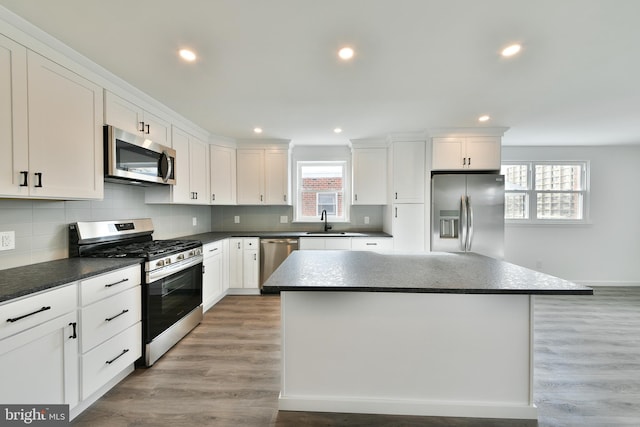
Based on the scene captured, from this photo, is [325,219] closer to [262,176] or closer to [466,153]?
[262,176]

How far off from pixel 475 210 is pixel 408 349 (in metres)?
2.63

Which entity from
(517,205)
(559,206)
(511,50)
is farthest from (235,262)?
(559,206)

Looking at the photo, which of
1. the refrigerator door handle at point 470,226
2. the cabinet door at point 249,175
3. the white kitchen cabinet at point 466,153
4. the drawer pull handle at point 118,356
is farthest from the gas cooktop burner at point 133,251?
the refrigerator door handle at point 470,226

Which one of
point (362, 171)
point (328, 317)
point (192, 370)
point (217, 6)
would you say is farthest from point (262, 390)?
point (362, 171)

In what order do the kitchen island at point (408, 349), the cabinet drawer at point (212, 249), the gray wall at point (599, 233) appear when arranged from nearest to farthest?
1. the kitchen island at point (408, 349)
2. the cabinet drawer at point (212, 249)
3. the gray wall at point (599, 233)

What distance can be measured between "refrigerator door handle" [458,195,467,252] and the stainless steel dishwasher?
230 cm

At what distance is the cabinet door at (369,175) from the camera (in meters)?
4.14

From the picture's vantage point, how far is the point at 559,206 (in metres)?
4.50

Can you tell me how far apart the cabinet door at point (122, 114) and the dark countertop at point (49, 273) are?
113 cm

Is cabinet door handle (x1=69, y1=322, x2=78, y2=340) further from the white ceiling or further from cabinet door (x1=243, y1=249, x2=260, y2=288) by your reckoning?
cabinet door (x1=243, y1=249, x2=260, y2=288)

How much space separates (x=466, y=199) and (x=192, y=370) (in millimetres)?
3630

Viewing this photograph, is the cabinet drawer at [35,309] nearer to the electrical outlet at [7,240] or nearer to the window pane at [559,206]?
the electrical outlet at [7,240]

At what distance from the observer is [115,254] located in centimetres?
214

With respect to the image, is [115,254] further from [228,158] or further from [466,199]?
[466,199]
